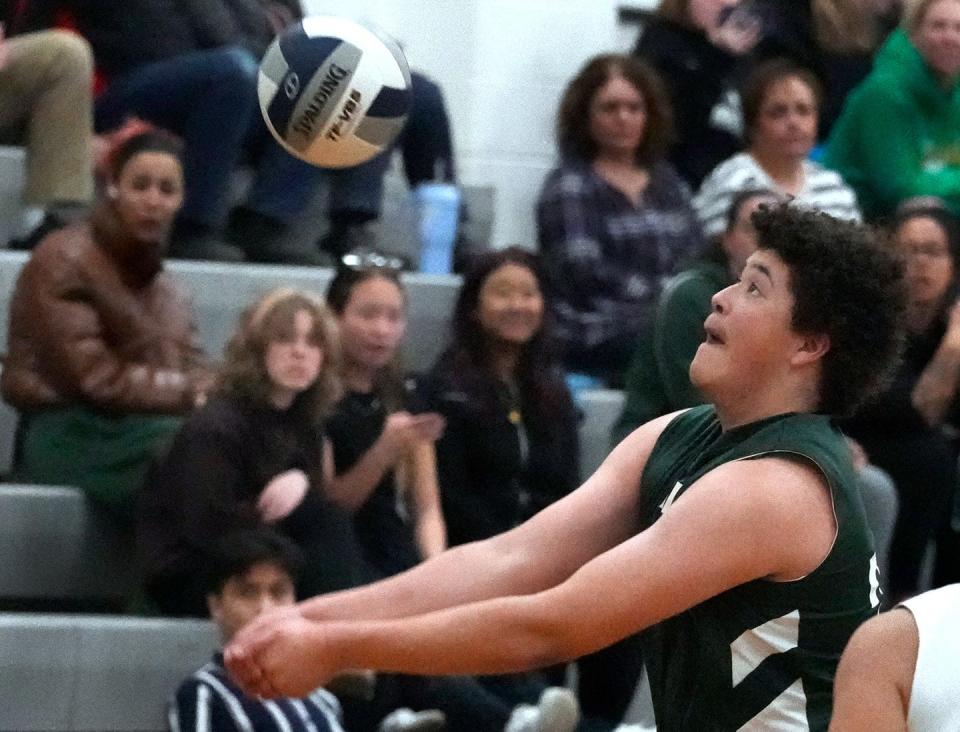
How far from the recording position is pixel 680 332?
17.7ft

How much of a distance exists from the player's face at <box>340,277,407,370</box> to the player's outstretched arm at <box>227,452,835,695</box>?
8.57ft

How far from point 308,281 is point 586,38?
2.02 meters

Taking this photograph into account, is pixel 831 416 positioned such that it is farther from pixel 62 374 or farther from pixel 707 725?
pixel 62 374

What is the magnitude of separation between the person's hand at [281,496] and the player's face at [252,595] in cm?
16

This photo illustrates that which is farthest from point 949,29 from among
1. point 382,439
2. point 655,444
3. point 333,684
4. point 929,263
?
point 655,444

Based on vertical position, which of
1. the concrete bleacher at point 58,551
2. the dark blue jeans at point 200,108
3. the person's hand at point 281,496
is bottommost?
the concrete bleacher at point 58,551

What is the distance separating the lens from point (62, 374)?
5215mm

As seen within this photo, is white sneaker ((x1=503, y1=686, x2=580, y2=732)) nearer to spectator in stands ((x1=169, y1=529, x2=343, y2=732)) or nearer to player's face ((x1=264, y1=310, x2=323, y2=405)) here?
spectator in stands ((x1=169, y1=529, x2=343, y2=732))

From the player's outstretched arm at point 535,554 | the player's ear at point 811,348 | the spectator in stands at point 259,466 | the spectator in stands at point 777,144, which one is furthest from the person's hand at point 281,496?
the player's ear at point 811,348

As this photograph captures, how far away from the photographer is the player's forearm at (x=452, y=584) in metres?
3.15

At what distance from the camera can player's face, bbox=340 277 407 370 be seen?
549 cm

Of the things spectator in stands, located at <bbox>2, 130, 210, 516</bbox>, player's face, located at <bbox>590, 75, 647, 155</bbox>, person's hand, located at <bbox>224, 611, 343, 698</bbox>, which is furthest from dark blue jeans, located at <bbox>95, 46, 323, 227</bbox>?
person's hand, located at <bbox>224, 611, 343, 698</bbox>

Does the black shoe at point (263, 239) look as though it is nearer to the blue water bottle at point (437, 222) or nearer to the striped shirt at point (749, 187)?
the blue water bottle at point (437, 222)

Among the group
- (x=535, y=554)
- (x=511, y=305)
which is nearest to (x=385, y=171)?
(x=511, y=305)
